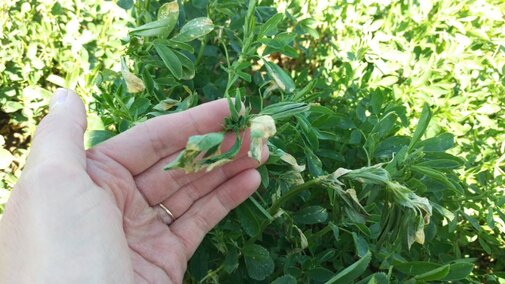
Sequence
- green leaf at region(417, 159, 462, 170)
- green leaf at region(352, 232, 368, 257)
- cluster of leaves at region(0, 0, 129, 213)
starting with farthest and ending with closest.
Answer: cluster of leaves at region(0, 0, 129, 213) → green leaf at region(417, 159, 462, 170) → green leaf at region(352, 232, 368, 257)

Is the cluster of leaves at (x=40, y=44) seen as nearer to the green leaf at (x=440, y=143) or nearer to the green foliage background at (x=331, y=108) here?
the green foliage background at (x=331, y=108)

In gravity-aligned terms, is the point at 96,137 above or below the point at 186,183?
above

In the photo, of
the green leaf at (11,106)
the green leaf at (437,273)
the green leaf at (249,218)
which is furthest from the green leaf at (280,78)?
the green leaf at (11,106)

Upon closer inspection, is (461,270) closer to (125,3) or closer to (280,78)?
(280,78)

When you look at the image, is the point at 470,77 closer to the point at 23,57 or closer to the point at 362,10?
the point at 362,10

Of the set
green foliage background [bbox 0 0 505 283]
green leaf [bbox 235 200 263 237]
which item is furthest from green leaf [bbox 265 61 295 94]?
green leaf [bbox 235 200 263 237]

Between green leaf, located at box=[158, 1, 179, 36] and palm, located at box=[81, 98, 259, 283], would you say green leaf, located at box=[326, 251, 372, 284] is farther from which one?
green leaf, located at box=[158, 1, 179, 36]

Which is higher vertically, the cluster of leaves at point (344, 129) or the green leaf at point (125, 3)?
the green leaf at point (125, 3)

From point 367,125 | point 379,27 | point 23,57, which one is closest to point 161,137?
point 367,125
